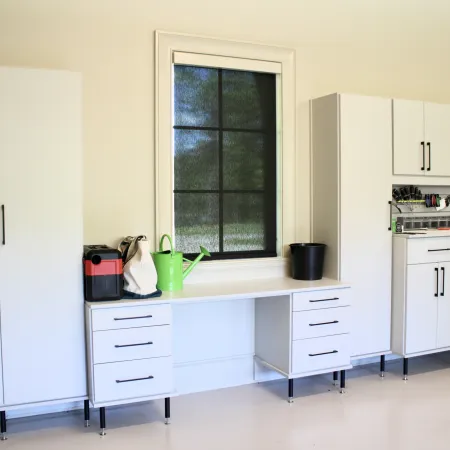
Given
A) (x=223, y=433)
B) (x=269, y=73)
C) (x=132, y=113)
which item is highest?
(x=269, y=73)

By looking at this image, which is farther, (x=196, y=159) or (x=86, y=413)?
(x=196, y=159)

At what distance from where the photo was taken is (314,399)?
3672 mm

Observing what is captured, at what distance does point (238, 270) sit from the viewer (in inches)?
154

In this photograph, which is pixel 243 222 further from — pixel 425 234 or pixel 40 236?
pixel 40 236

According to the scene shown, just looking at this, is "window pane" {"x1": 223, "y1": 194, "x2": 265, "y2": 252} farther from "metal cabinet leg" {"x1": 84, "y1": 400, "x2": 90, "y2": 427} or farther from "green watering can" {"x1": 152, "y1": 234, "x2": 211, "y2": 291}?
"metal cabinet leg" {"x1": 84, "y1": 400, "x2": 90, "y2": 427}

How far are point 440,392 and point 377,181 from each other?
1580 millimetres

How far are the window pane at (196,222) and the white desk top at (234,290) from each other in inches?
12.4

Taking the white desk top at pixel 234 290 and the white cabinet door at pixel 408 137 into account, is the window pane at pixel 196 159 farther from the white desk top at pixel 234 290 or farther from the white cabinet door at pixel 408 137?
the white cabinet door at pixel 408 137

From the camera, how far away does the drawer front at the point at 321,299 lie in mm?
3568

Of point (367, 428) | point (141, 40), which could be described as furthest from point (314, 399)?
point (141, 40)

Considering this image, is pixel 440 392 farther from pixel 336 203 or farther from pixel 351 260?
pixel 336 203

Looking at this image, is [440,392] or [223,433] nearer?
[223,433]

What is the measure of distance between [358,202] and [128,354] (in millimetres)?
1993

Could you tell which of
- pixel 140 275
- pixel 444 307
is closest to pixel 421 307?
pixel 444 307
